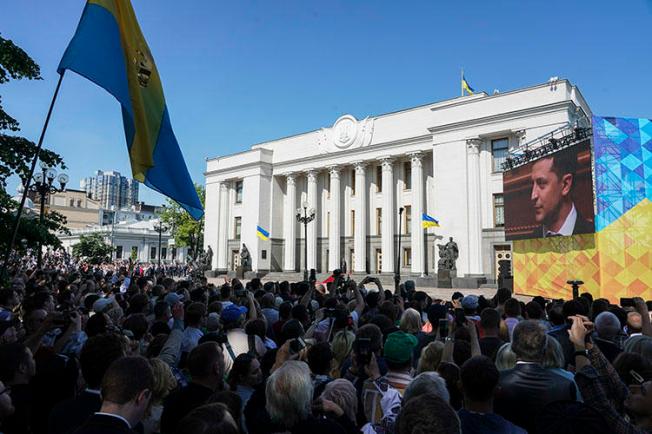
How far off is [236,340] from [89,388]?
2098mm

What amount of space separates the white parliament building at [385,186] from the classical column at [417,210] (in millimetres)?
83

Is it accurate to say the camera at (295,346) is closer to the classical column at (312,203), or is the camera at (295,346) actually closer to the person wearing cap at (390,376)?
the person wearing cap at (390,376)

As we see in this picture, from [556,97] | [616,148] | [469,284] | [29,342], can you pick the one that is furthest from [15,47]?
[556,97]

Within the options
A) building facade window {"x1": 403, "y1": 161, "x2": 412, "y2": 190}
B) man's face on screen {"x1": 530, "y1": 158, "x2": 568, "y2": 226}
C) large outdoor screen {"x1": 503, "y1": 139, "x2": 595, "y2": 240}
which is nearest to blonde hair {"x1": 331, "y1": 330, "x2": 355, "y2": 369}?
large outdoor screen {"x1": 503, "y1": 139, "x2": 595, "y2": 240}

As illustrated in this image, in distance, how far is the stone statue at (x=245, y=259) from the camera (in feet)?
146

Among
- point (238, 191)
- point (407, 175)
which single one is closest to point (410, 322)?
point (407, 175)

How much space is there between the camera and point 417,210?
119 ft

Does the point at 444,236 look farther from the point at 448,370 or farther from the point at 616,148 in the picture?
the point at 448,370

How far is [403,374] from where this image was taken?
3330mm

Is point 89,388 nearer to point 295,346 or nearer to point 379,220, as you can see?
point 295,346

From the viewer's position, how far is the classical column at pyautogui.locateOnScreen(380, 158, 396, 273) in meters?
37.4

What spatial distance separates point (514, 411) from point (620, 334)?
2390 mm

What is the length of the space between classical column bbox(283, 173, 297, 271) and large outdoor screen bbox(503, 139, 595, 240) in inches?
990

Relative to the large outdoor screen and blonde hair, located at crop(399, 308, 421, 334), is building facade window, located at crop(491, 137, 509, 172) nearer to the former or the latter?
the large outdoor screen
